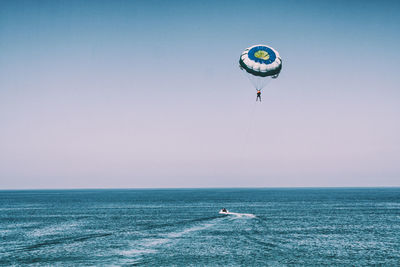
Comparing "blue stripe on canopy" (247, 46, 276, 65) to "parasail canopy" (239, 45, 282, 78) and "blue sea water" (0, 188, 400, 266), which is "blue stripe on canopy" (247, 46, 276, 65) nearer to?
"parasail canopy" (239, 45, 282, 78)

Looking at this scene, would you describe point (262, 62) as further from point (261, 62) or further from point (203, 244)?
point (203, 244)

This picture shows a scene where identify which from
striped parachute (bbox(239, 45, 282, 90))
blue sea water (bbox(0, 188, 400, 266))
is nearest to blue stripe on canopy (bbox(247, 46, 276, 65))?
striped parachute (bbox(239, 45, 282, 90))

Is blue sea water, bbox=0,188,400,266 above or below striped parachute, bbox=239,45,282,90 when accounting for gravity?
below

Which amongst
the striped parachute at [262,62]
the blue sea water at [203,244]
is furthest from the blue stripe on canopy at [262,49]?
the blue sea water at [203,244]

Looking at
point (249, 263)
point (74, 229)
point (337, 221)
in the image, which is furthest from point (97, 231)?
point (337, 221)

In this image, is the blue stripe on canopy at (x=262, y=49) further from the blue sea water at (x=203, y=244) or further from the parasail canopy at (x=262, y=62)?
the blue sea water at (x=203, y=244)

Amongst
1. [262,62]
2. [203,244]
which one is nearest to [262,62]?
[262,62]

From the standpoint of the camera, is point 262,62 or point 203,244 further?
point 262,62

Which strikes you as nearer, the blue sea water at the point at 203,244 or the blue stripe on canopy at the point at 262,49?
the blue sea water at the point at 203,244

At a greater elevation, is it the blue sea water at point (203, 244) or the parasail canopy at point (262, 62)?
the parasail canopy at point (262, 62)

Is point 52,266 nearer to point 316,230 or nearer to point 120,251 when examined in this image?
point 120,251

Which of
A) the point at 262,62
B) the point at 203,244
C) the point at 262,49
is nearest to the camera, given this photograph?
the point at 203,244

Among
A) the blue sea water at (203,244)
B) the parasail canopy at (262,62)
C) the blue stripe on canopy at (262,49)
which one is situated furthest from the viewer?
the blue stripe on canopy at (262,49)
